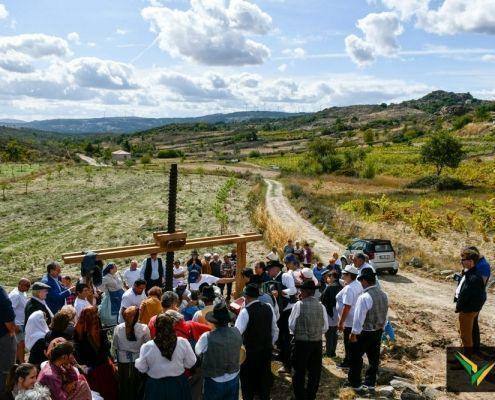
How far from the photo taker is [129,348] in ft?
18.5

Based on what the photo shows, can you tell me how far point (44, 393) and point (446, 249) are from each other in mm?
20954

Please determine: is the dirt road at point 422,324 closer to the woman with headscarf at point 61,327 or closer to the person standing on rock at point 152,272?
the person standing on rock at point 152,272

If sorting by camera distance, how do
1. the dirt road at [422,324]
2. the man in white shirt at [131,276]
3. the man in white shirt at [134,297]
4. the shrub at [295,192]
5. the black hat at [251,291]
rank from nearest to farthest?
the black hat at [251,291], the man in white shirt at [134,297], the dirt road at [422,324], the man in white shirt at [131,276], the shrub at [295,192]

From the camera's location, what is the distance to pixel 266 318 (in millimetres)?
6203

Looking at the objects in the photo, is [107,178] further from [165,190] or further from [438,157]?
[438,157]

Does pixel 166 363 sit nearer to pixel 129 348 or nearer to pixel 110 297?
pixel 129 348

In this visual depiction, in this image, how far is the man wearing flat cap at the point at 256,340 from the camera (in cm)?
612

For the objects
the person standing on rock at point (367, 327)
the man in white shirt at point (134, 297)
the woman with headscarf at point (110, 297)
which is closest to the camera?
the person standing on rock at point (367, 327)

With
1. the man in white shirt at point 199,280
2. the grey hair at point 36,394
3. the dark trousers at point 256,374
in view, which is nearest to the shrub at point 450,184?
the man in white shirt at point 199,280

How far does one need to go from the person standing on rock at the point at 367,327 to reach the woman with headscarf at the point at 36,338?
13.5ft

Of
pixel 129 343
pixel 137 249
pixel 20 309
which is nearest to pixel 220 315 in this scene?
pixel 129 343

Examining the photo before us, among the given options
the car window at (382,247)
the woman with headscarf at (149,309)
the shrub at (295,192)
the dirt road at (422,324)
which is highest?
the woman with headscarf at (149,309)

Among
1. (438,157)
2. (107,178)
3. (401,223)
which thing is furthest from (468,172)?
(107,178)

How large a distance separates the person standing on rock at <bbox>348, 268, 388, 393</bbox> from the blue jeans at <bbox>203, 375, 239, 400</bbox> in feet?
6.98
